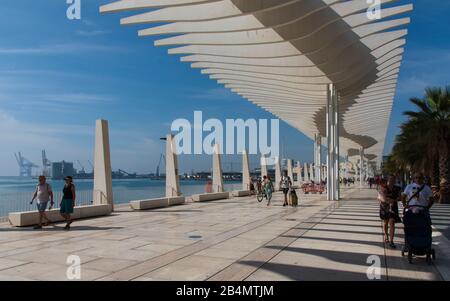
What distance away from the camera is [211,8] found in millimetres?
13320

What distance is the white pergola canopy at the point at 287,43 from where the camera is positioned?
1316cm

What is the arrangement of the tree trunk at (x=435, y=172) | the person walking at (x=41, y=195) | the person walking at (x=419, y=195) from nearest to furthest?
1. the person walking at (x=419, y=195)
2. the person walking at (x=41, y=195)
3. the tree trunk at (x=435, y=172)

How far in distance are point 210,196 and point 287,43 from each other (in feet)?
31.8

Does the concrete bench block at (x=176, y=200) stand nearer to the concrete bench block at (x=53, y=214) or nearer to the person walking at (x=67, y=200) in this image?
the concrete bench block at (x=53, y=214)

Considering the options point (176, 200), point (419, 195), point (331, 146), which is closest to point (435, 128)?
point (331, 146)

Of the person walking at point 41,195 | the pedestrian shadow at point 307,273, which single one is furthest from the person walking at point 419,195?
the person walking at point 41,195

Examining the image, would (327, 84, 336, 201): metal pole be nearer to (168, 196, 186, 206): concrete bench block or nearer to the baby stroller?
(168, 196, 186, 206): concrete bench block

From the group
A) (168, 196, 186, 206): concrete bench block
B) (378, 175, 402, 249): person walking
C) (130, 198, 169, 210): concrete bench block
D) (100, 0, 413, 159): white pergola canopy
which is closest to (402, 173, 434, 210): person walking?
(378, 175, 402, 249): person walking

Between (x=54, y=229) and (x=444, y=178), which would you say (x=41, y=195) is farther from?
(x=444, y=178)

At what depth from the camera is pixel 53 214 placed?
1252cm

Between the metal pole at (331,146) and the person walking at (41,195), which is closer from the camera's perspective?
the person walking at (41,195)

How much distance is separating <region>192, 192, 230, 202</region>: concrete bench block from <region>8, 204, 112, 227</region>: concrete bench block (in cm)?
749

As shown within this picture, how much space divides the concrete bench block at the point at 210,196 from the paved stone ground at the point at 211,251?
914 centimetres

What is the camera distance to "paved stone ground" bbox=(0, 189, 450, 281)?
6336 millimetres
